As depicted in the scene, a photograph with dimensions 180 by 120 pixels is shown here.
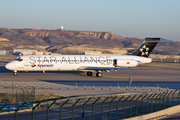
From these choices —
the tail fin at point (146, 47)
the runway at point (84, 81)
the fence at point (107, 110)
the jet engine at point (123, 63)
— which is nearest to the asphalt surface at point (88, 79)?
the runway at point (84, 81)

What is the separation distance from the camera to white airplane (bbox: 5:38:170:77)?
37.7 metres

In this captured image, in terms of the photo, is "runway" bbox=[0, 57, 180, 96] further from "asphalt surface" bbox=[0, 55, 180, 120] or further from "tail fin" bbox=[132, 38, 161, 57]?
"tail fin" bbox=[132, 38, 161, 57]

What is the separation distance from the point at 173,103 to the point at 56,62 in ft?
73.8

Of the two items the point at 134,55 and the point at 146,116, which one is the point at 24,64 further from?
the point at 146,116

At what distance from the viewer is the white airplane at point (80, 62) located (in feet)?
124

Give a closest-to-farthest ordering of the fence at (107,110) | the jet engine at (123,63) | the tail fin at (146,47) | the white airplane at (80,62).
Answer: the fence at (107,110) → the white airplane at (80,62) → the jet engine at (123,63) → the tail fin at (146,47)

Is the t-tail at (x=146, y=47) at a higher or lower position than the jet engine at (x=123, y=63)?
higher

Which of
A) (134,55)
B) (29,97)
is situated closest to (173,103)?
(29,97)

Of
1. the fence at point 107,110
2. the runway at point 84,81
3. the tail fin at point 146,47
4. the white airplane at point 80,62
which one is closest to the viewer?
the fence at point 107,110

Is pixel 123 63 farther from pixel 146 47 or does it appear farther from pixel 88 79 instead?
pixel 88 79

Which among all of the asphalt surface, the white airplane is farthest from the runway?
the white airplane

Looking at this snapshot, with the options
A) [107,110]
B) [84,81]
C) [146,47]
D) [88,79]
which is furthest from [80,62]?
[107,110]

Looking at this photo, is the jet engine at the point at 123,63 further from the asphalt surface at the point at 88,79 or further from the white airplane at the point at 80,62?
the asphalt surface at the point at 88,79

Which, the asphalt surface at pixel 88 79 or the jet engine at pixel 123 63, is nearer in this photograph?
the asphalt surface at pixel 88 79
